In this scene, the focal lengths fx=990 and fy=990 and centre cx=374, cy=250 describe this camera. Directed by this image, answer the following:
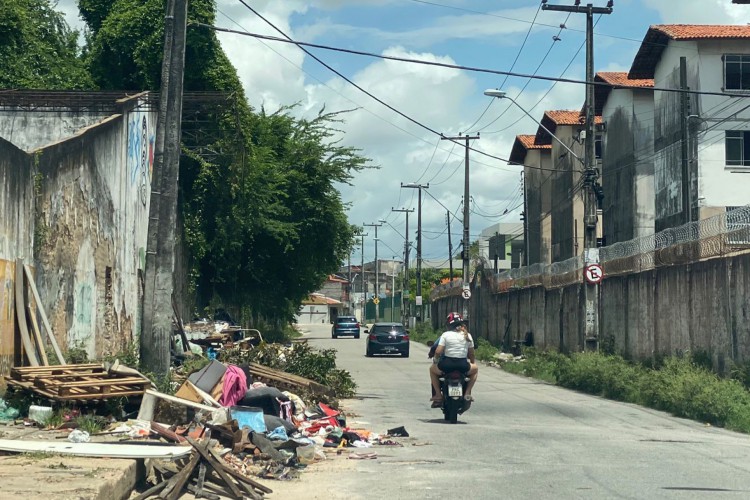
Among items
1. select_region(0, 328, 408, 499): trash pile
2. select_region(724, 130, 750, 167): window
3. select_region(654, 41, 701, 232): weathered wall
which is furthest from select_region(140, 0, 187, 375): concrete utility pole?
select_region(724, 130, 750, 167): window

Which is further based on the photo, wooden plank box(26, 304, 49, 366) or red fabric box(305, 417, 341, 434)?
wooden plank box(26, 304, 49, 366)

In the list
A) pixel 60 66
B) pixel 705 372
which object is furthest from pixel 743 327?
pixel 60 66

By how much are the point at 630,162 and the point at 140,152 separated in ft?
116

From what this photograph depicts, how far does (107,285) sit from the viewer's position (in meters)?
21.4

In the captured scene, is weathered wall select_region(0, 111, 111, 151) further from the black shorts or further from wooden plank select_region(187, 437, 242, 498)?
wooden plank select_region(187, 437, 242, 498)

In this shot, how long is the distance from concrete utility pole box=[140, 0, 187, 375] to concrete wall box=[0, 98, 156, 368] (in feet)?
5.93

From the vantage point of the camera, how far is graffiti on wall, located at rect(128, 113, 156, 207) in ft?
76.6

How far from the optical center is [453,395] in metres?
16.0

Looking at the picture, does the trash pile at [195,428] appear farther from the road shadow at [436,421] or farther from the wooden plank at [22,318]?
the road shadow at [436,421]

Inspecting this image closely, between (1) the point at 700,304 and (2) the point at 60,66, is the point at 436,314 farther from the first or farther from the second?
(1) the point at 700,304

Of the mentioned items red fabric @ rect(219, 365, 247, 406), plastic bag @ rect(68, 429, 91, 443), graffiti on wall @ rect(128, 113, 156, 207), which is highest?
graffiti on wall @ rect(128, 113, 156, 207)

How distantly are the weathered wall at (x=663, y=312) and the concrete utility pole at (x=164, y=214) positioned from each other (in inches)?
449

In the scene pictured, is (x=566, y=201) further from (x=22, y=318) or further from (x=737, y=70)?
(x=22, y=318)

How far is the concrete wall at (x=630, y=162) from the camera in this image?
173ft
